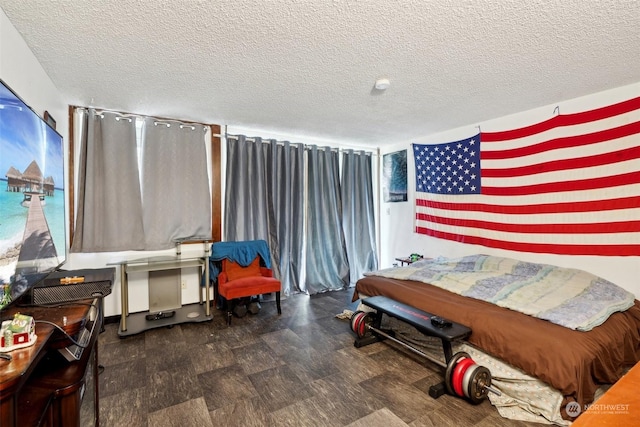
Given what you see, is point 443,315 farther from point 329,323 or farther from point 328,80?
point 328,80

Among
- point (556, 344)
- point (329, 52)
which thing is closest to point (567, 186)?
point (556, 344)

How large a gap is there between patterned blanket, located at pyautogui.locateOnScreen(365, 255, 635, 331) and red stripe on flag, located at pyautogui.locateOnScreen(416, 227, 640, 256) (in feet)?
0.64

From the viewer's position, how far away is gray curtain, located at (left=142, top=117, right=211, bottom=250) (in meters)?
3.49

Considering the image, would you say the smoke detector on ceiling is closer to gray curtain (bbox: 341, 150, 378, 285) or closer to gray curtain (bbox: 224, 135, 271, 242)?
gray curtain (bbox: 224, 135, 271, 242)

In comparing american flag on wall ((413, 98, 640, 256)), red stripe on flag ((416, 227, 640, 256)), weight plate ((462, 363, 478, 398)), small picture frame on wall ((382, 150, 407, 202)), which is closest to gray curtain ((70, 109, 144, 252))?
weight plate ((462, 363, 478, 398))

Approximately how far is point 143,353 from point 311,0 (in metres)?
2.99

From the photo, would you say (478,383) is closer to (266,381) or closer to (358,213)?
(266,381)

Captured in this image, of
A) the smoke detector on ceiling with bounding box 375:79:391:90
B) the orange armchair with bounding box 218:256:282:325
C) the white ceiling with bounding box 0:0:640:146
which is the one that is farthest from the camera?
the orange armchair with bounding box 218:256:282:325

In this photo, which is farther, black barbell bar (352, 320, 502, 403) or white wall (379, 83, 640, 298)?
white wall (379, 83, 640, 298)

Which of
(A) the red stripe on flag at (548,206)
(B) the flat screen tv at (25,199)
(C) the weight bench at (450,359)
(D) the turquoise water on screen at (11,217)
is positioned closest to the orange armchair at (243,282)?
(C) the weight bench at (450,359)

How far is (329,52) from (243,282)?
99.5 inches

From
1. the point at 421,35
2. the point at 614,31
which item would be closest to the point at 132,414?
the point at 421,35

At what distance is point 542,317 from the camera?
212cm

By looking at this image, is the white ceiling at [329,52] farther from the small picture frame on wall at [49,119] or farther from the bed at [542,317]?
the bed at [542,317]
